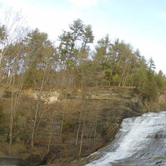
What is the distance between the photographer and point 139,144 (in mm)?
20500

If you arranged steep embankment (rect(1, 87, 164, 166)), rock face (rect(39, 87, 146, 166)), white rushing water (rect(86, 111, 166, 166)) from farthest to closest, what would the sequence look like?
rock face (rect(39, 87, 146, 166)), steep embankment (rect(1, 87, 164, 166)), white rushing water (rect(86, 111, 166, 166))

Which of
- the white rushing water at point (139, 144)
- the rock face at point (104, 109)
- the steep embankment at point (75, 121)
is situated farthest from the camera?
the rock face at point (104, 109)

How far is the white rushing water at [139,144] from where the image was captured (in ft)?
56.2

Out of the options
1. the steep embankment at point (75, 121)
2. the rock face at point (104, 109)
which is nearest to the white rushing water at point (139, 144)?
the rock face at point (104, 109)

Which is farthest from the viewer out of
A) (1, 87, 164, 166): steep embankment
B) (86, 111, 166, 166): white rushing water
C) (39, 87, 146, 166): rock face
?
(39, 87, 146, 166): rock face

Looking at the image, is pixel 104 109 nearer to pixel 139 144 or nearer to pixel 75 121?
pixel 75 121

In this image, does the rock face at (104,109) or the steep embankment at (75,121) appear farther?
the rock face at (104,109)

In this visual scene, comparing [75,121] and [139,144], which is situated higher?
[75,121]

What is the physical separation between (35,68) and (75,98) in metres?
7.40

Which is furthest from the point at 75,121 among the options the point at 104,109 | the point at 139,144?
the point at 139,144

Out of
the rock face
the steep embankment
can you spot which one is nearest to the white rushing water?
the rock face

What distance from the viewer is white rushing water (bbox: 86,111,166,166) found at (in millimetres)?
17127

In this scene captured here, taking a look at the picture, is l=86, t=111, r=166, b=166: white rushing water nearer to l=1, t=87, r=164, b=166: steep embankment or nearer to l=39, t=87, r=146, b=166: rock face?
l=39, t=87, r=146, b=166: rock face

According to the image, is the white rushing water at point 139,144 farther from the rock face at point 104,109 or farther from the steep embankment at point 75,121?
the steep embankment at point 75,121
